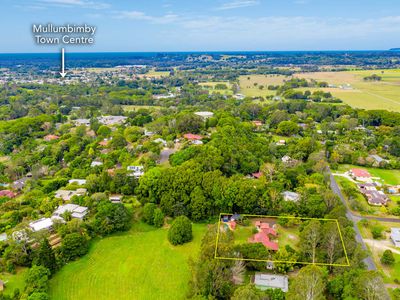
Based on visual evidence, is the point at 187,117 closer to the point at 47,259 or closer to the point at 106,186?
the point at 106,186

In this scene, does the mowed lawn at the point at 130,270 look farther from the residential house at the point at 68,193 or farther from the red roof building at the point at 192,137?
the red roof building at the point at 192,137

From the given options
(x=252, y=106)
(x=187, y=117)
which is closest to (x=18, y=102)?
(x=187, y=117)

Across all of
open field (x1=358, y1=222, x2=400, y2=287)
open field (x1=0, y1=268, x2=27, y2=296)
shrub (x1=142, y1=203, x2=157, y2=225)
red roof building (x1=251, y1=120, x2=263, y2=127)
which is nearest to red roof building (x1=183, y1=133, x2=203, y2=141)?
red roof building (x1=251, y1=120, x2=263, y2=127)

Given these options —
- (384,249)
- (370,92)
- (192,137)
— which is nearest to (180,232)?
(384,249)

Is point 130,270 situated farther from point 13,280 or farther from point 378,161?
point 378,161

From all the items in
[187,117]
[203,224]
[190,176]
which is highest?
[187,117]

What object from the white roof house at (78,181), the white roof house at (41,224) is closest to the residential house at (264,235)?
the white roof house at (41,224)

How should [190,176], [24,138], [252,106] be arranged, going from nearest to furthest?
1. [190,176]
2. [24,138]
3. [252,106]
